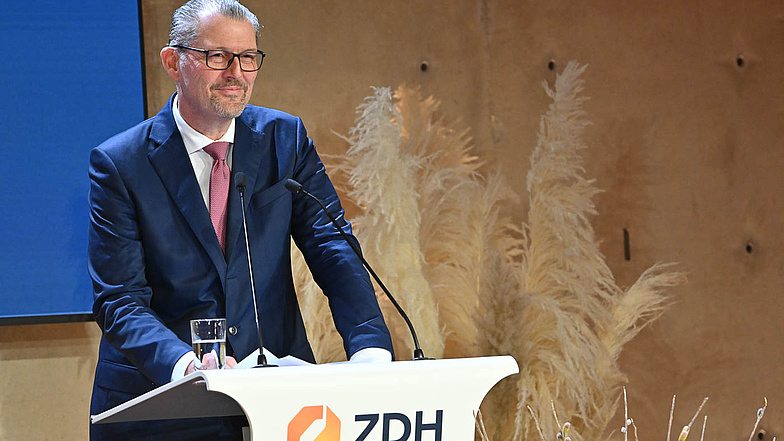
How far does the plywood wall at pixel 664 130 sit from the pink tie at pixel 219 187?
1.58 metres

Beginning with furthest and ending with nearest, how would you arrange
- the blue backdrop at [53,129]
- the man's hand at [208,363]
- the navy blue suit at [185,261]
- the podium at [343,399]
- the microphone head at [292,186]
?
1. the blue backdrop at [53,129]
2. the navy blue suit at [185,261]
3. the microphone head at [292,186]
4. the man's hand at [208,363]
5. the podium at [343,399]

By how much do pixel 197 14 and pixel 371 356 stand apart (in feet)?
2.48

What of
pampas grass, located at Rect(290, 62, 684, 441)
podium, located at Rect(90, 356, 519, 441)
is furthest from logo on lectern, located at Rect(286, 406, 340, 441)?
pampas grass, located at Rect(290, 62, 684, 441)

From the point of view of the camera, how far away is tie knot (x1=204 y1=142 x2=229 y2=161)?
1936mm

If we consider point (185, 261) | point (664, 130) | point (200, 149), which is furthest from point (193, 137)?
point (664, 130)

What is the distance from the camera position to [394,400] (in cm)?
139

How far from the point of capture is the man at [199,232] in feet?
5.99

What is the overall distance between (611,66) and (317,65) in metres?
1.17

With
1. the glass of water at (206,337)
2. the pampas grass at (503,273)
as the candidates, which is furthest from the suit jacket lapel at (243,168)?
the pampas grass at (503,273)

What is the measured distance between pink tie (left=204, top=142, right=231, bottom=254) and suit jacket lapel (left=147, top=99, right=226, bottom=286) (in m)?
0.04

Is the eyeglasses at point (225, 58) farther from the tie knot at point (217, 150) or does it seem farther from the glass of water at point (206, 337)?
the glass of water at point (206, 337)

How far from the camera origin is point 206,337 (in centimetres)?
164

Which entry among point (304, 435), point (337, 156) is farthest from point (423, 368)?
point (337, 156)

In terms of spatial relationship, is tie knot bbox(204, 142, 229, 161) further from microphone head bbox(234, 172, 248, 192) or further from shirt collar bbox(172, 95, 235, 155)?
microphone head bbox(234, 172, 248, 192)
